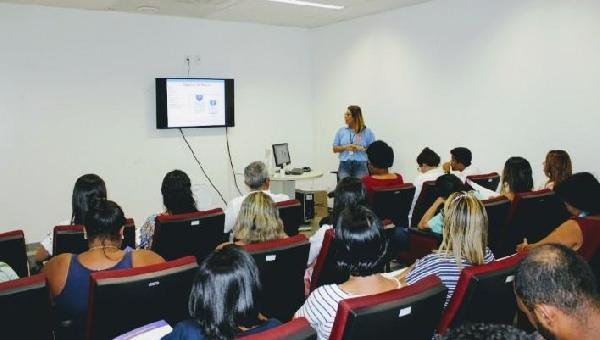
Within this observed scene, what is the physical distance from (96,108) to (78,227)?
383cm

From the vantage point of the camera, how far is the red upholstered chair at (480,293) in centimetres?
191

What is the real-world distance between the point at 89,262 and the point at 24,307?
50 cm

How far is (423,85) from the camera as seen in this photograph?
6.55 metres

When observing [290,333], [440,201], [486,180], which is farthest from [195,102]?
[290,333]

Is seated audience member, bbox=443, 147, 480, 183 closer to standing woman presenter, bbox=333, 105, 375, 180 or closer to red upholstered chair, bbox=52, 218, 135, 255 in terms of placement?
standing woman presenter, bbox=333, 105, 375, 180

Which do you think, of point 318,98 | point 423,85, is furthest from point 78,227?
point 318,98

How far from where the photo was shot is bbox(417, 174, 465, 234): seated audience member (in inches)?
148

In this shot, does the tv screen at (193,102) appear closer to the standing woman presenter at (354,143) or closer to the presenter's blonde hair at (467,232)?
the standing woman presenter at (354,143)

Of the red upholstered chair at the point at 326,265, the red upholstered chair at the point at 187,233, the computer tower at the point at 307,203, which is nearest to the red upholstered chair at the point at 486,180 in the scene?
the red upholstered chair at the point at 326,265

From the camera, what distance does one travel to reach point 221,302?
58.7 inches

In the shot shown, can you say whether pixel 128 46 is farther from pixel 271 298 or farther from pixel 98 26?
pixel 271 298

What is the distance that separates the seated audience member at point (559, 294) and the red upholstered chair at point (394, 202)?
2.77 m

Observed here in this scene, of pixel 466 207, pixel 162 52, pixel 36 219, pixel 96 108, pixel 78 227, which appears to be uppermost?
pixel 162 52

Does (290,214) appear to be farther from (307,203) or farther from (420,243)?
(307,203)
